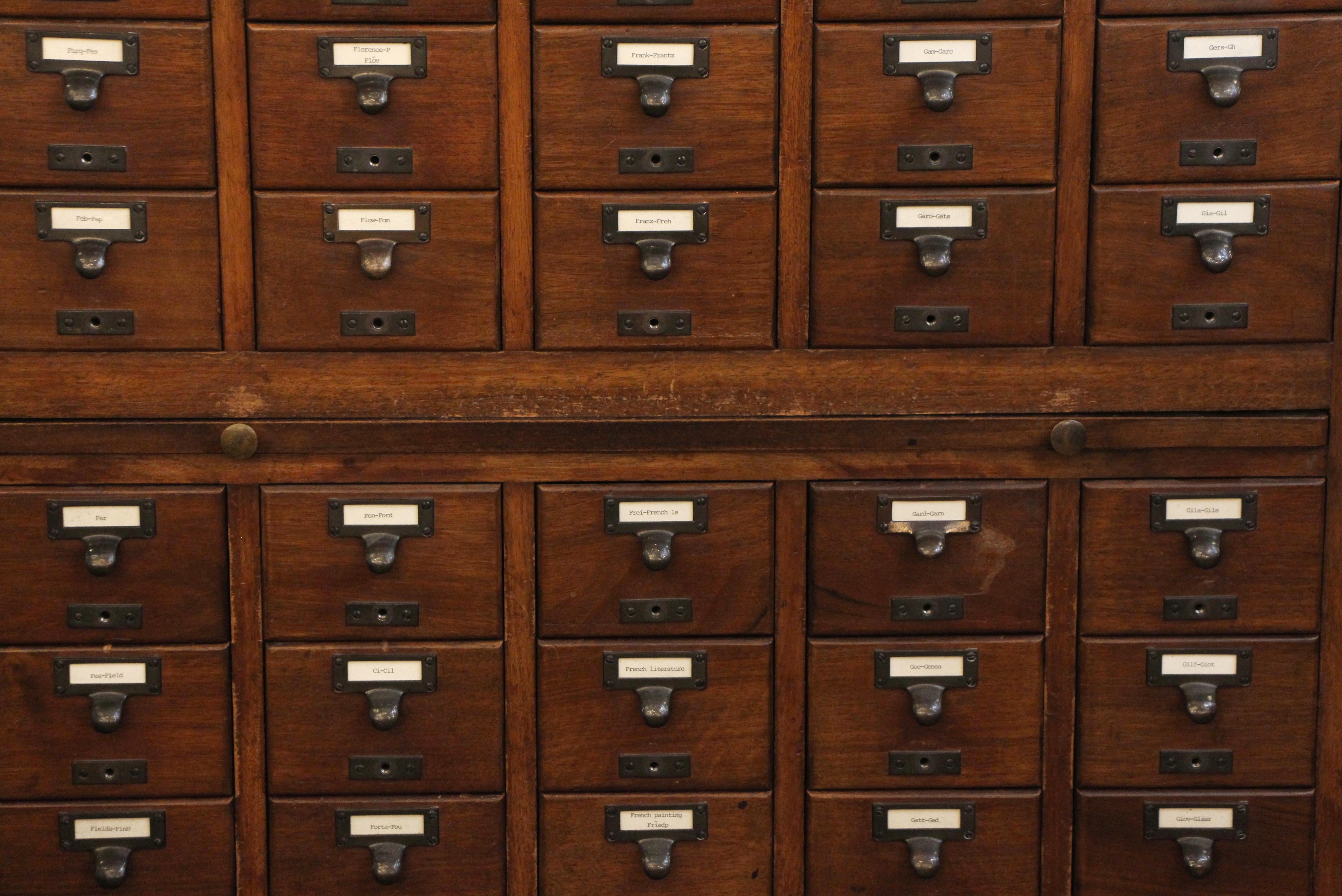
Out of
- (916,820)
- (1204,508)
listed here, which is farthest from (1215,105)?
(916,820)

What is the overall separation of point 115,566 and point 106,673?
0.17 meters

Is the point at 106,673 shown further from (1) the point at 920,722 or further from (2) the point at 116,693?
(1) the point at 920,722

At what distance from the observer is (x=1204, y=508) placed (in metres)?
2.18

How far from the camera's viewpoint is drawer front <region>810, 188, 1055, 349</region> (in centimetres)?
213

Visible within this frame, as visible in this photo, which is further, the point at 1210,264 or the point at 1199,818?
the point at 1199,818

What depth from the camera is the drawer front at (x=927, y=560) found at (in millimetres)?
2186

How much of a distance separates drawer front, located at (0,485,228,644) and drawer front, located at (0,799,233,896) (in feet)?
0.91

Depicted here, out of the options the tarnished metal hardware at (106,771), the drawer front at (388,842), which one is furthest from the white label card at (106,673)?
the drawer front at (388,842)

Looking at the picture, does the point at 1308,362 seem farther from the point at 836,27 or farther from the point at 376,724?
the point at 376,724

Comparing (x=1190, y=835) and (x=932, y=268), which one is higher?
(x=932, y=268)

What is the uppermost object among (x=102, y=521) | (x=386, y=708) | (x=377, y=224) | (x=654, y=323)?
(x=377, y=224)

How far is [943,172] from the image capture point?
83.5 inches

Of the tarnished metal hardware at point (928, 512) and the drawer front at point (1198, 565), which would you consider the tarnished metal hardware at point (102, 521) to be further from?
the drawer front at point (1198, 565)

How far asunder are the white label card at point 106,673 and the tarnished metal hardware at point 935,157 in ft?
4.76
